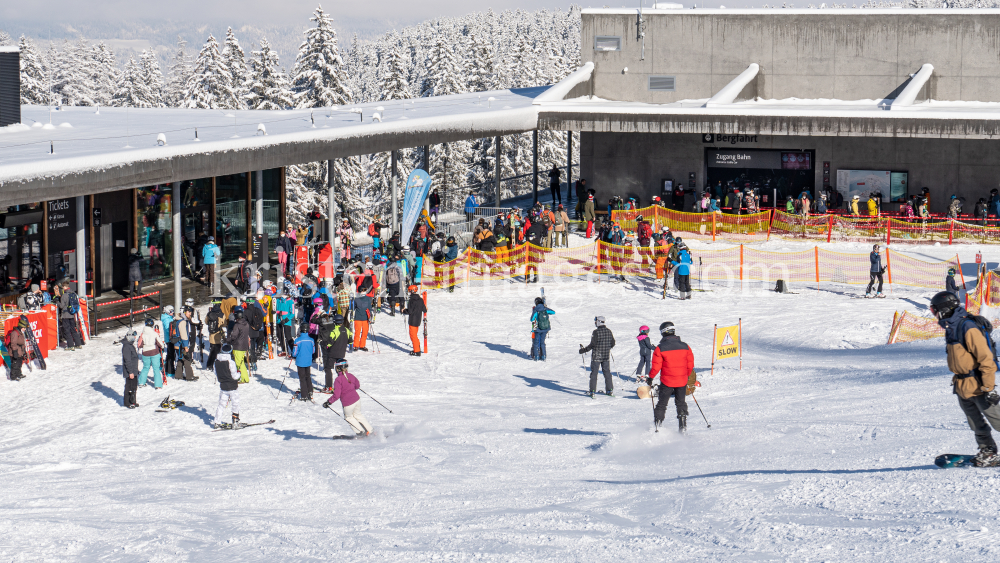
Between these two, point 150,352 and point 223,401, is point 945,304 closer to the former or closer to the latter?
point 223,401

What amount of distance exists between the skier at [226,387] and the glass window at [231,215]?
13.4 meters

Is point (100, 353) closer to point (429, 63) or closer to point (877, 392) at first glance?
point (877, 392)

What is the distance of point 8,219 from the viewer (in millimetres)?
22031

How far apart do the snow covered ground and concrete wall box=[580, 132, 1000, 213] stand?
16.5 m

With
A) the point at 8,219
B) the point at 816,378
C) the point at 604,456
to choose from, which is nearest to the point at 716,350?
the point at 816,378

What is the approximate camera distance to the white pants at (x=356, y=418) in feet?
48.6

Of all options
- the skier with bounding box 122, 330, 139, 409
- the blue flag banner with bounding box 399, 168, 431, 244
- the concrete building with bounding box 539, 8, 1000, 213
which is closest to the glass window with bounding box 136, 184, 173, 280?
the blue flag banner with bounding box 399, 168, 431, 244

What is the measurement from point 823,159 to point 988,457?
29.1 meters

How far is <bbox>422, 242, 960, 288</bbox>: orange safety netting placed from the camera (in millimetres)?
28109

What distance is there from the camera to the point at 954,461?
1028 centimetres

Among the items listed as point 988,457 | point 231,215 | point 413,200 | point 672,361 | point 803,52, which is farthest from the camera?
point 803,52

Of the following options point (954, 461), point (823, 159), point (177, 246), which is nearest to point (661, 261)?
point (823, 159)

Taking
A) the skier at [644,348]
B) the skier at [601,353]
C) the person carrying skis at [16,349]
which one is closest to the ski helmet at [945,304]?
the skier at [644,348]

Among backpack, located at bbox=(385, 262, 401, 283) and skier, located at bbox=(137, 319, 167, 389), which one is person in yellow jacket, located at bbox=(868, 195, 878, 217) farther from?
skier, located at bbox=(137, 319, 167, 389)
